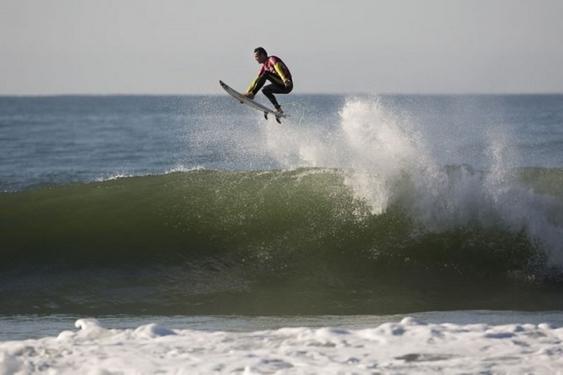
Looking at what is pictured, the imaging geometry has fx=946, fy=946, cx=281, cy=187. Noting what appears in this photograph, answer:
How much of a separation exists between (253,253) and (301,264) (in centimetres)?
93

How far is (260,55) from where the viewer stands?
14.6 meters

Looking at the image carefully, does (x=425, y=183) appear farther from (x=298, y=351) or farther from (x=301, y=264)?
(x=298, y=351)

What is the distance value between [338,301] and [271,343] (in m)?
3.68

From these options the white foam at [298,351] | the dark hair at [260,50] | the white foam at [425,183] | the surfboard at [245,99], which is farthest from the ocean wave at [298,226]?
the white foam at [298,351]

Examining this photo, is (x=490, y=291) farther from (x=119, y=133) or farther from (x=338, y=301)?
(x=119, y=133)

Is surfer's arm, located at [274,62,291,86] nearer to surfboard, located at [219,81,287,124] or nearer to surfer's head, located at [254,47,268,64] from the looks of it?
surfer's head, located at [254,47,268,64]

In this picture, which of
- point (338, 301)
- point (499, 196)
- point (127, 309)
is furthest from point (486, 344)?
point (499, 196)

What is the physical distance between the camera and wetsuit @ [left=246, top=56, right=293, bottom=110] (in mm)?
14516

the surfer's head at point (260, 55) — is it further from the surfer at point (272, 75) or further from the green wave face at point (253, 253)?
the green wave face at point (253, 253)

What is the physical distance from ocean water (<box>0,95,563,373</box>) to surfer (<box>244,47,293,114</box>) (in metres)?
2.23

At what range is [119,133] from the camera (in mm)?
52156

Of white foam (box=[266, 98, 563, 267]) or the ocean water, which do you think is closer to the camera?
the ocean water

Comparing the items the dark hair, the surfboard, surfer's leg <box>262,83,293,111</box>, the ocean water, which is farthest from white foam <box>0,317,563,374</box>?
the surfboard

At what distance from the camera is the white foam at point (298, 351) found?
26.5 ft
